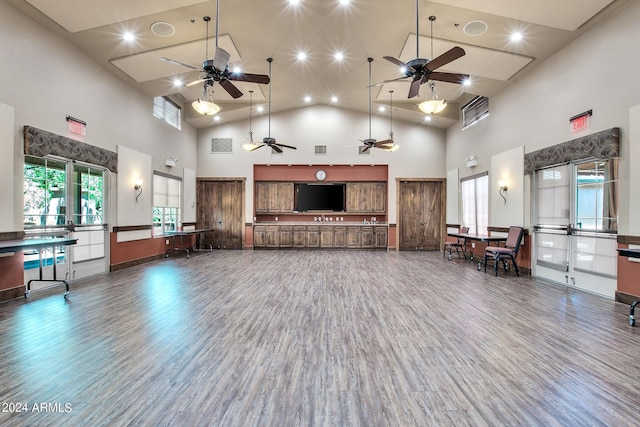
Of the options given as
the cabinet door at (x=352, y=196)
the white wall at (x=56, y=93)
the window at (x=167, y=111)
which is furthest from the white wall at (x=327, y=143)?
the white wall at (x=56, y=93)

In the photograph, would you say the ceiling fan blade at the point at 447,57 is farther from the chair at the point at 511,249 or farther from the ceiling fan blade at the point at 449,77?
the chair at the point at 511,249

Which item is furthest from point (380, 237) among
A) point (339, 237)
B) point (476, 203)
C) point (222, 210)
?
point (222, 210)

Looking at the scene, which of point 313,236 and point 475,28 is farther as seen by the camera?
point 313,236

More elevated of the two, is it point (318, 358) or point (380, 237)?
point (380, 237)

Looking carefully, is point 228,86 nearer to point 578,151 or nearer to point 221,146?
point 578,151

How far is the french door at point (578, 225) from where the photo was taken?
14.2ft

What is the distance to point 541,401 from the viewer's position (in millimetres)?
1884

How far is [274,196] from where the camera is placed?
10.2 meters

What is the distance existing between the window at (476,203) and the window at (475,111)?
157 centimetres

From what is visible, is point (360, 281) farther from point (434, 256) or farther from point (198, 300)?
point (434, 256)

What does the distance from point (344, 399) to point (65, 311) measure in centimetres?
373

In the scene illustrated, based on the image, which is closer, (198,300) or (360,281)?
(198,300)

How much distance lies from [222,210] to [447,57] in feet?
27.6

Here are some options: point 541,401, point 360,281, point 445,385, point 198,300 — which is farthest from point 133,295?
point 541,401
